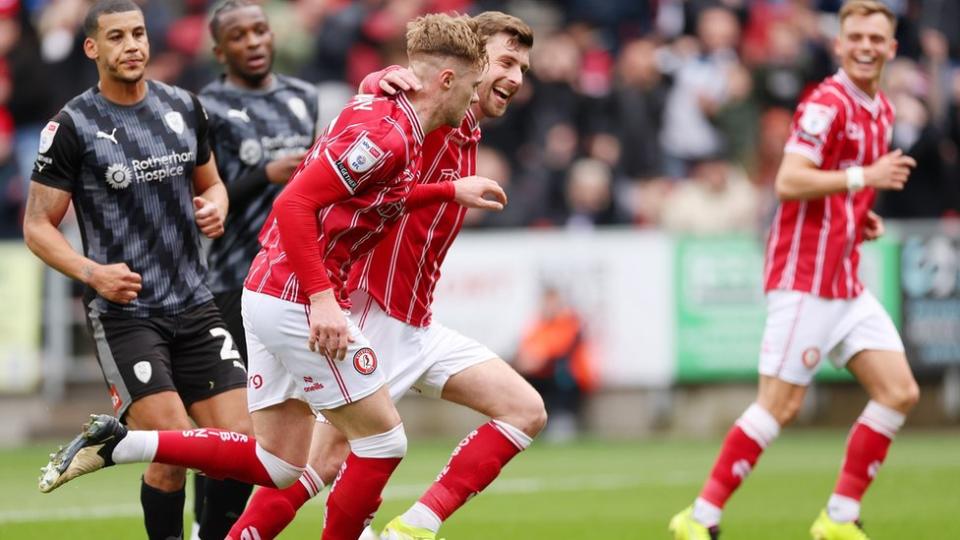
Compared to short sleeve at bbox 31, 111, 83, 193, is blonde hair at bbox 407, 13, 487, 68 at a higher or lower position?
higher

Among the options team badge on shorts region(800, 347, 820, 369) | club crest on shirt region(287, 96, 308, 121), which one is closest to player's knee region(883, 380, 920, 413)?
team badge on shorts region(800, 347, 820, 369)

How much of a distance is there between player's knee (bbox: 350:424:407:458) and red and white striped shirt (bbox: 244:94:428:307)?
598mm

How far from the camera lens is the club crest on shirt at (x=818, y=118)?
8.64 m

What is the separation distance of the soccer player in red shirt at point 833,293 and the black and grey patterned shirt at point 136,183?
2958mm

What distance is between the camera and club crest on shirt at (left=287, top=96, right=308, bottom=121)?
8.86 meters

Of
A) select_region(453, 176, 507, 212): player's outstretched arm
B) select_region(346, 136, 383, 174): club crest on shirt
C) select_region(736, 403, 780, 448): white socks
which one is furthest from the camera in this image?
select_region(736, 403, 780, 448): white socks

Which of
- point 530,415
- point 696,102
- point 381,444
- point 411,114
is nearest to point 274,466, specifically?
point 381,444

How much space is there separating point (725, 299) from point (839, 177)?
7.08 meters

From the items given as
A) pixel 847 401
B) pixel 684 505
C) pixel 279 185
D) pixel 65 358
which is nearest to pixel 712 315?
pixel 847 401

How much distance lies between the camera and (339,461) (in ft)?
24.7

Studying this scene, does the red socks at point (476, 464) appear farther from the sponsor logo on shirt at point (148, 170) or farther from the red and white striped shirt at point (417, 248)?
the sponsor logo on shirt at point (148, 170)

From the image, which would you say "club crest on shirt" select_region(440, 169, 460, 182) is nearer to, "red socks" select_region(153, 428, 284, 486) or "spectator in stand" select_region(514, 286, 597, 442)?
"red socks" select_region(153, 428, 284, 486)

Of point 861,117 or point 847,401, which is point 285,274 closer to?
point 861,117

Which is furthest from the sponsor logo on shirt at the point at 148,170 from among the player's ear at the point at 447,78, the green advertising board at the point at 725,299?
the green advertising board at the point at 725,299
